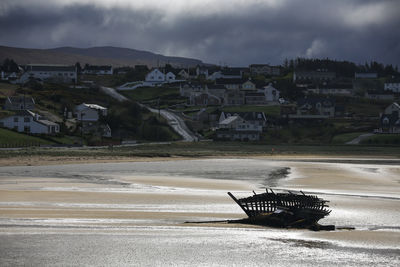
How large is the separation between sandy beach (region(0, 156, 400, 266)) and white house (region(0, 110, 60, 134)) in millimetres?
28677

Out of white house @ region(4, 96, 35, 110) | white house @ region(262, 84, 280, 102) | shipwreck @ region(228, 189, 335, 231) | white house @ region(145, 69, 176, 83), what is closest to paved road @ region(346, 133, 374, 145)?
white house @ region(262, 84, 280, 102)

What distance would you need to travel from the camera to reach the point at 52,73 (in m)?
179

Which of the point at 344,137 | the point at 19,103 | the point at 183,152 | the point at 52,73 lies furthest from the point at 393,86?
the point at 183,152

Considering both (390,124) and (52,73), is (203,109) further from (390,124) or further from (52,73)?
(52,73)

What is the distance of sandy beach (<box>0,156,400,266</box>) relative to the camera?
83.3ft

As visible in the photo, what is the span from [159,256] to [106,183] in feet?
70.9

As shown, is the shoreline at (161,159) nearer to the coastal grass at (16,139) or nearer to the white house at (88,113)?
the coastal grass at (16,139)

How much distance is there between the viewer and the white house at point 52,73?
174 m

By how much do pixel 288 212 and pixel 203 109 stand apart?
10256cm

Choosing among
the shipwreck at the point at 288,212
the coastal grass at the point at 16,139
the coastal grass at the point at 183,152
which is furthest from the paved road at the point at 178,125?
the shipwreck at the point at 288,212

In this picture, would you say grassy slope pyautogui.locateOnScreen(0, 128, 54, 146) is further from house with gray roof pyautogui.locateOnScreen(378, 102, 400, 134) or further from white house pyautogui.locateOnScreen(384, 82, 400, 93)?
white house pyautogui.locateOnScreen(384, 82, 400, 93)

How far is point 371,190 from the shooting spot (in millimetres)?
40188

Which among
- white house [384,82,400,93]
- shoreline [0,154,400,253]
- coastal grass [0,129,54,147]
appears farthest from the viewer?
white house [384,82,400,93]

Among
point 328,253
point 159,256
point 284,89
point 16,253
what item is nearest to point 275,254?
point 328,253
